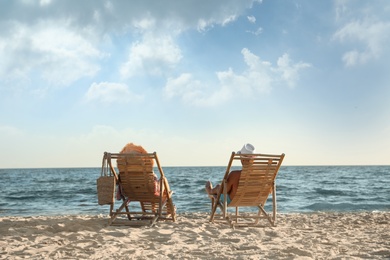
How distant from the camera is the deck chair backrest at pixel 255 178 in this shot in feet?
19.9

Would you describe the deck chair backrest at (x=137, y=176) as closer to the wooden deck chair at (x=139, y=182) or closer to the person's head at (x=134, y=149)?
the wooden deck chair at (x=139, y=182)

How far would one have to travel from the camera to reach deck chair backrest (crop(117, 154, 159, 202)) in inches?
242

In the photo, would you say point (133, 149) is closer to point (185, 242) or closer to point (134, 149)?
point (134, 149)

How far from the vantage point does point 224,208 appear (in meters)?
6.22

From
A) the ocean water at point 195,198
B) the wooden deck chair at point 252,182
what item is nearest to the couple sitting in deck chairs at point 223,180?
the wooden deck chair at point 252,182

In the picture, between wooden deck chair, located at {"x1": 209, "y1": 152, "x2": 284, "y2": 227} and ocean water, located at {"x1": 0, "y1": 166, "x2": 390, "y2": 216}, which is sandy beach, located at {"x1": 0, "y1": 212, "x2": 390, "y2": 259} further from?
ocean water, located at {"x1": 0, "y1": 166, "x2": 390, "y2": 216}

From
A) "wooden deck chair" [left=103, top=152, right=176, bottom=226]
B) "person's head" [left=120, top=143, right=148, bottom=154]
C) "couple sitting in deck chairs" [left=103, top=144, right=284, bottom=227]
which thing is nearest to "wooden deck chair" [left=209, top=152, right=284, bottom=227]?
"couple sitting in deck chairs" [left=103, top=144, right=284, bottom=227]

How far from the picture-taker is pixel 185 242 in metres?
4.88

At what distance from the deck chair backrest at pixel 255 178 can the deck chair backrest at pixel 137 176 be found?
1.24m

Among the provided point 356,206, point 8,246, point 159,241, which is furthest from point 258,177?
point 356,206

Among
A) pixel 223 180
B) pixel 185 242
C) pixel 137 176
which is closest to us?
pixel 185 242

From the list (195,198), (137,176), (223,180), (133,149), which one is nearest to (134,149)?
(133,149)

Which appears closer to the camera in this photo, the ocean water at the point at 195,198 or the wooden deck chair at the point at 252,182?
the wooden deck chair at the point at 252,182

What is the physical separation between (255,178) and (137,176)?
1.76 metres
